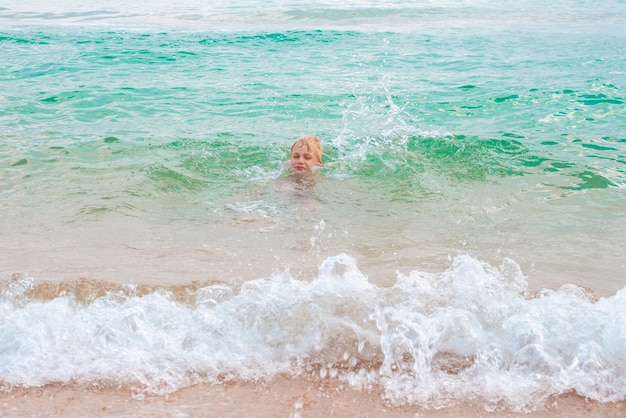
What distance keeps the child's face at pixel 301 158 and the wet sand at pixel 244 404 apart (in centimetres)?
406

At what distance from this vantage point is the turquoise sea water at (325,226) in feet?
11.1

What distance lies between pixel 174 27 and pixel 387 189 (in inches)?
583

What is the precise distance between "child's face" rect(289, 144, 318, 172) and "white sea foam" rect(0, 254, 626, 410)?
3074mm

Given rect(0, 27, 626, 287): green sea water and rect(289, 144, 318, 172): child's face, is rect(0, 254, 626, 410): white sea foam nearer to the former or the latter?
rect(0, 27, 626, 287): green sea water

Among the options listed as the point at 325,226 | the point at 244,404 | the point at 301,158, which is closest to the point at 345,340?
the point at 244,404

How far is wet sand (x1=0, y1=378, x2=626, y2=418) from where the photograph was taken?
2.99m

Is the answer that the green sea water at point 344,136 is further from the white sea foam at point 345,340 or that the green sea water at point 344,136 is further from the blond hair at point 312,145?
the white sea foam at point 345,340

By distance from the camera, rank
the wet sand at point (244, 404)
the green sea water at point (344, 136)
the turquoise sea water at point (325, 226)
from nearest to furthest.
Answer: the wet sand at point (244, 404) < the turquoise sea water at point (325, 226) < the green sea water at point (344, 136)

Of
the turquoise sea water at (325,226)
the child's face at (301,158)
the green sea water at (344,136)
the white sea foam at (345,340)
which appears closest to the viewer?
the white sea foam at (345,340)

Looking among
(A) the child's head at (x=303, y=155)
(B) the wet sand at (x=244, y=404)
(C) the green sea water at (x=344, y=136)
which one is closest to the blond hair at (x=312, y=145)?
(A) the child's head at (x=303, y=155)

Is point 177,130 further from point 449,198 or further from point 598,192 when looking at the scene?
point 598,192

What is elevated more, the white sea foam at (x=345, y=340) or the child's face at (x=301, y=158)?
the white sea foam at (x=345, y=340)

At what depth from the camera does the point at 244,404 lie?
305 cm

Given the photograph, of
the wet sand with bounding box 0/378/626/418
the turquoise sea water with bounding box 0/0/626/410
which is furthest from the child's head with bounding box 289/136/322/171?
the wet sand with bounding box 0/378/626/418
